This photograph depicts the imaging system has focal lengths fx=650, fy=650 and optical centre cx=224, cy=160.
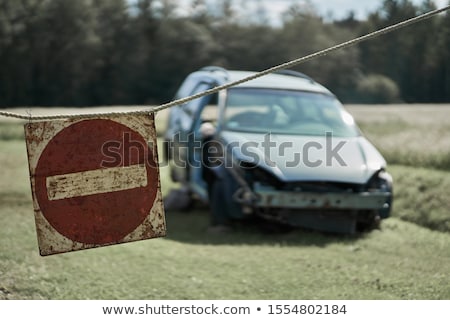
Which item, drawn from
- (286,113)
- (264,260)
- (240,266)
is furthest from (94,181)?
(286,113)

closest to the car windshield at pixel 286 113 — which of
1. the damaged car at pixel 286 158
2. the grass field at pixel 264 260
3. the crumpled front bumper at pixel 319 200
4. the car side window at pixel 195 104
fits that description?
the damaged car at pixel 286 158

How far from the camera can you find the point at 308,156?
5328 millimetres

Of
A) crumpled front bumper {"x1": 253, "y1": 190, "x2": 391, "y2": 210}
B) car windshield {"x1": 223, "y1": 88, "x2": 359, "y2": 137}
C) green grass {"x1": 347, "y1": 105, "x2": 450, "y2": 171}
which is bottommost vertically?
crumpled front bumper {"x1": 253, "y1": 190, "x2": 391, "y2": 210}

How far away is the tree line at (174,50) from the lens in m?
6.53

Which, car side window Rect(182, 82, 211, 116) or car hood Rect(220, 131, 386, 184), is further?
car side window Rect(182, 82, 211, 116)

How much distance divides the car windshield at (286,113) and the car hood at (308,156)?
0.49ft

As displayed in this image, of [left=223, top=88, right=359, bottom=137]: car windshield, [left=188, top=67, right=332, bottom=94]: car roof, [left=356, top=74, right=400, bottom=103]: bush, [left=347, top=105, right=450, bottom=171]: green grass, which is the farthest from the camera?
[left=356, top=74, right=400, bottom=103]: bush

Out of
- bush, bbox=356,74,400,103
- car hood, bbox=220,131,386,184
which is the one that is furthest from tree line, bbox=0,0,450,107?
car hood, bbox=220,131,386,184

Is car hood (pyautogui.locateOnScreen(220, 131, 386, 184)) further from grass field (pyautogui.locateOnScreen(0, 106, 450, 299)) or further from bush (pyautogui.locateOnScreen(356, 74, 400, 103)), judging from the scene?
bush (pyautogui.locateOnScreen(356, 74, 400, 103))

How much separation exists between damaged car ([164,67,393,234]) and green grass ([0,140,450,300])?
0.80ft

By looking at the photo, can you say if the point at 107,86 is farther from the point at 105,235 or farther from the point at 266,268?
the point at 105,235

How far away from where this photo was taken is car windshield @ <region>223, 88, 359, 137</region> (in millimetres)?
5836

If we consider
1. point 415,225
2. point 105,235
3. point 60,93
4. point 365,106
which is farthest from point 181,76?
point 105,235

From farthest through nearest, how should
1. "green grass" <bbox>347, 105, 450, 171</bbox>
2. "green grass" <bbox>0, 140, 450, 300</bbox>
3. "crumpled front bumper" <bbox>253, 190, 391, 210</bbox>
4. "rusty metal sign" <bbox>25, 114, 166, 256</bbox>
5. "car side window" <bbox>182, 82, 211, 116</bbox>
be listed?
"car side window" <bbox>182, 82, 211, 116</bbox> < "green grass" <bbox>347, 105, 450, 171</bbox> < "crumpled front bumper" <bbox>253, 190, 391, 210</bbox> < "green grass" <bbox>0, 140, 450, 300</bbox> < "rusty metal sign" <bbox>25, 114, 166, 256</bbox>
